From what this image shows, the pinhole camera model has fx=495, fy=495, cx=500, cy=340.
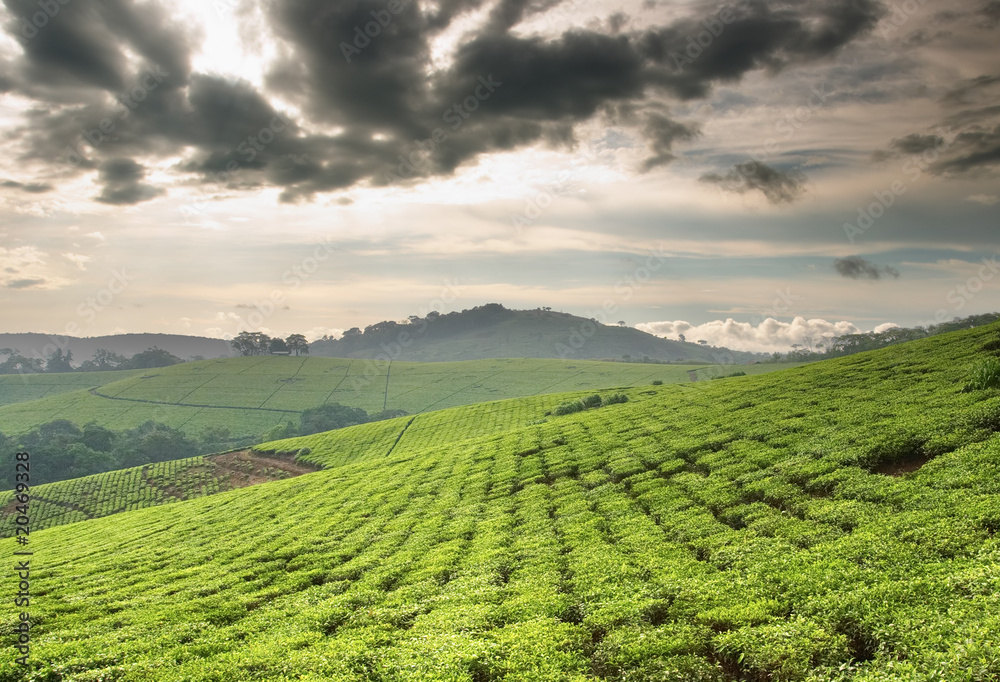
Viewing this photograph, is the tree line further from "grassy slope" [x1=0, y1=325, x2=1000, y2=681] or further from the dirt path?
"grassy slope" [x1=0, y1=325, x2=1000, y2=681]

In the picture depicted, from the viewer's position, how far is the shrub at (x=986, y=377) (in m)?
33.3

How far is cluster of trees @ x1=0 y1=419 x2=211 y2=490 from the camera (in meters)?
152

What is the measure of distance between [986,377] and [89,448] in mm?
216702

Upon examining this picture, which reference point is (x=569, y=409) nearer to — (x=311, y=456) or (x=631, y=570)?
(x=311, y=456)

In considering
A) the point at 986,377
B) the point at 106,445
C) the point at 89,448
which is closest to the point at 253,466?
the point at 89,448

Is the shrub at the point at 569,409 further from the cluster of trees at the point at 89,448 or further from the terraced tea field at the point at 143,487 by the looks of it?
the cluster of trees at the point at 89,448

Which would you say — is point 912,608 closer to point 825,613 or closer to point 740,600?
point 825,613

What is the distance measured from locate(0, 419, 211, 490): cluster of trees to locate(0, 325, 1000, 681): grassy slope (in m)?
141

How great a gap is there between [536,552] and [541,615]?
7.86 meters

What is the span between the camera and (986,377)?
110 ft

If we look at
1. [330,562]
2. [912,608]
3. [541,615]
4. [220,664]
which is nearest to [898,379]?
[912,608]

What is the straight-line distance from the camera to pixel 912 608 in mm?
15102

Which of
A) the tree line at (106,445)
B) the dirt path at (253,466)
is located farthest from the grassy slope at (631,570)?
the tree line at (106,445)

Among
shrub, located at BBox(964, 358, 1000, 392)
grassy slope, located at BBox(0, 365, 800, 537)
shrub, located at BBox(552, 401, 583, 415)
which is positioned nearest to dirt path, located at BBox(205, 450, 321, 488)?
grassy slope, located at BBox(0, 365, 800, 537)
